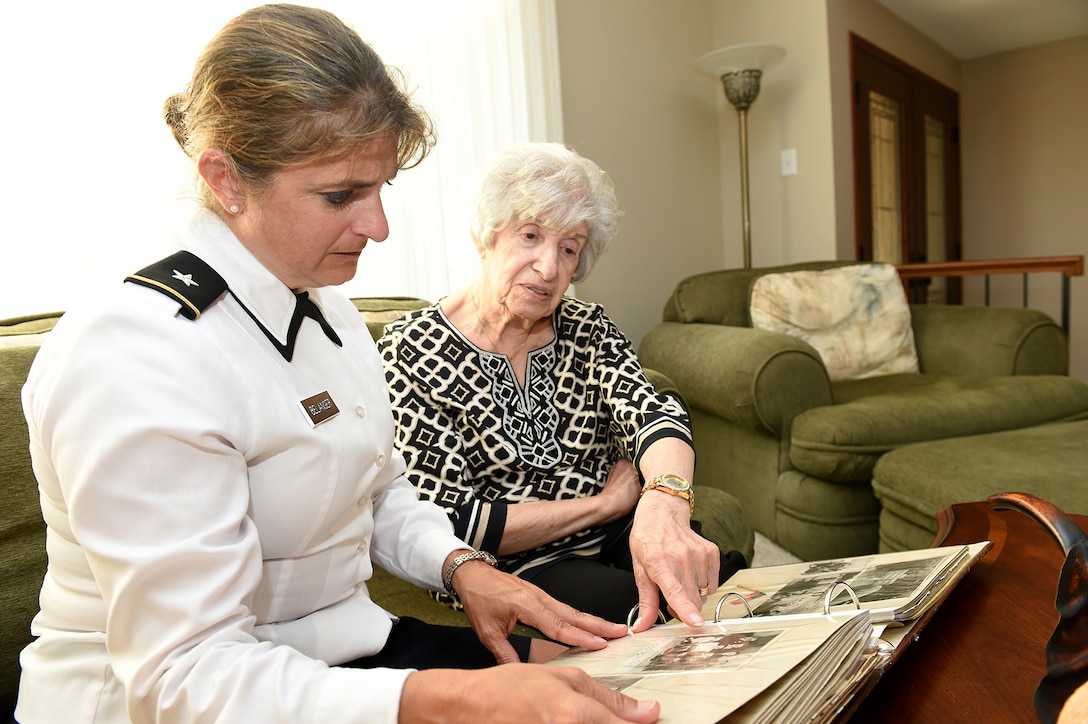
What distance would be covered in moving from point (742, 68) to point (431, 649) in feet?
10.0

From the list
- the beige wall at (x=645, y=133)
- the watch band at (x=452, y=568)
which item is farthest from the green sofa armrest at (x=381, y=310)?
the beige wall at (x=645, y=133)

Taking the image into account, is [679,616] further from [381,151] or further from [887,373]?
[887,373]

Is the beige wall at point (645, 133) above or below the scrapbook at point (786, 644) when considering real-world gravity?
above

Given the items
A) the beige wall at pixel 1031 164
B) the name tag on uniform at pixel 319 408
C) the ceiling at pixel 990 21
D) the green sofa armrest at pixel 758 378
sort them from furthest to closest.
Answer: the beige wall at pixel 1031 164 < the ceiling at pixel 990 21 < the green sofa armrest at pixel 758 378 < the name tag on uniform at pixel 319 408

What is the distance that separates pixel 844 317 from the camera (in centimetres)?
289

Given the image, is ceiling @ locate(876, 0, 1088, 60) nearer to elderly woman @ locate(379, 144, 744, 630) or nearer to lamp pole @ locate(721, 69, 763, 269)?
lamp pole @ locate(721, 69, 763, 269)

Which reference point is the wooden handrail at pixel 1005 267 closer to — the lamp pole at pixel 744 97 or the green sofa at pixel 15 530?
the lamp pole at pixel 744 97

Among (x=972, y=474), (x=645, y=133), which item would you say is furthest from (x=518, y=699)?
(x=645, y=133)

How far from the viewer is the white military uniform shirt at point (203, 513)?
0.53 metres

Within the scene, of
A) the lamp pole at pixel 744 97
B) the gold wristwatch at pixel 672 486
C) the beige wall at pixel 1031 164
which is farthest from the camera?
the beige wall at pixel 1031 164

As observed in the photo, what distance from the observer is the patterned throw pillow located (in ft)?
9.27

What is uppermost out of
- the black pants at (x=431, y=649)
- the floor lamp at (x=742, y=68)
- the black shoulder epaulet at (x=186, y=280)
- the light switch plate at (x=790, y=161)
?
the floor lamp at (x=742, y=68)

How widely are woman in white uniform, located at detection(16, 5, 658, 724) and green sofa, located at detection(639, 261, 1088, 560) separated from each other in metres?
1.45

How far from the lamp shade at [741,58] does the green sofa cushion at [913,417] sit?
1.60 metres
